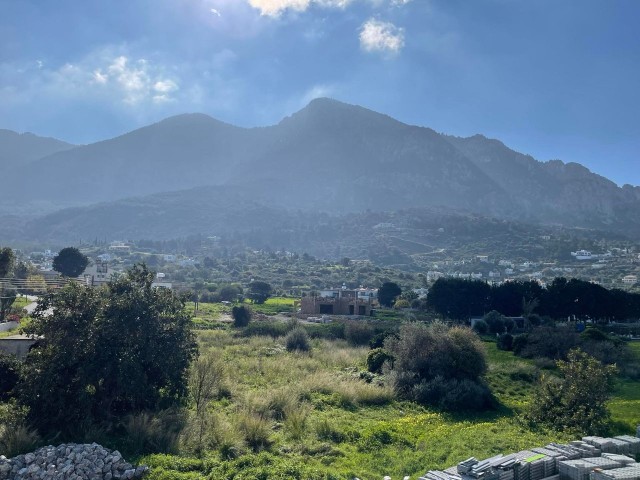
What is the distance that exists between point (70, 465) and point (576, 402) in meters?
12.8

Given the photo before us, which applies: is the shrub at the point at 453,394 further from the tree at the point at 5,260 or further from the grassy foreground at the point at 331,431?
the tree at the point at 5,260

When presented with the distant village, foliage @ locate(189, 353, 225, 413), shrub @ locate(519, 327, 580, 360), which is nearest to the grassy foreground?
foliage @ locate(189, 353, 225, 413)

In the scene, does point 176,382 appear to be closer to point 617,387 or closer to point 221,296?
point 617,387

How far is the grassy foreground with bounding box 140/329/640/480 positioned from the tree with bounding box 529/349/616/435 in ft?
2.39

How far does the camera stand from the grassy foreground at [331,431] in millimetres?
10250

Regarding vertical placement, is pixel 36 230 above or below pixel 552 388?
above

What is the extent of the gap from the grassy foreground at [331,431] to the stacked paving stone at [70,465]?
64 cm

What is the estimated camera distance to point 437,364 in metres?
20.2

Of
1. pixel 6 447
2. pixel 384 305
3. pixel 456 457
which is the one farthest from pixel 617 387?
pixel 384 305

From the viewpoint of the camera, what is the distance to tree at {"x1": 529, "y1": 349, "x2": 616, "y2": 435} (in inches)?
535

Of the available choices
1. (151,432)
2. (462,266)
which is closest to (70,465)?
(151,432)

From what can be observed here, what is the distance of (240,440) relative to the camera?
1147cm

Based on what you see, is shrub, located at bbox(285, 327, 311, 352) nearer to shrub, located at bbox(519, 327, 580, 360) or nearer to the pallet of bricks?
shrub, located at bbox(519, 327, 580, 360)

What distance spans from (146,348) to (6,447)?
374 cm
